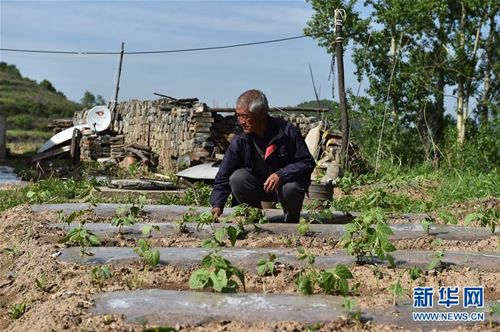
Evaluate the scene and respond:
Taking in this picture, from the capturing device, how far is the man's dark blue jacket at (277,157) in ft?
16.3

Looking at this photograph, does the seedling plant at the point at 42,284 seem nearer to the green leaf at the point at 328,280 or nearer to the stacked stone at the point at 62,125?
the green leaf at the point at 328,280

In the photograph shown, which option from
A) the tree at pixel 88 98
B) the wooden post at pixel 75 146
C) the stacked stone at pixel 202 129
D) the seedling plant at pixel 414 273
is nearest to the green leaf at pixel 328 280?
the seedling plant at pixel 414 273

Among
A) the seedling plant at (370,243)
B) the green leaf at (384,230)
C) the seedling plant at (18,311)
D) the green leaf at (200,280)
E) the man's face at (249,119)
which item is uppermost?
the man's face at (249,119)

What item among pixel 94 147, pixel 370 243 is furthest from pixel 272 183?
pixel 94 147

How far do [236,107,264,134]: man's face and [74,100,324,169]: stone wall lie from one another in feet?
27.6

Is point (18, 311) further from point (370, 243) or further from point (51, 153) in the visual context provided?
point (51, 153)

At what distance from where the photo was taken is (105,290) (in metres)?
3.24

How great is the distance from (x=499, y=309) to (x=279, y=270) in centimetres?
127

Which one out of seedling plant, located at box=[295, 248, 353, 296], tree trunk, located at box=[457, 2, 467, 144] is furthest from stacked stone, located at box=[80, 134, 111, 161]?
seedling plant, located at box=[295, 248, 353, 296]

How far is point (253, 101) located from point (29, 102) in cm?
4062

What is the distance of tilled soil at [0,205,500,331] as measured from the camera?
283 centimetres

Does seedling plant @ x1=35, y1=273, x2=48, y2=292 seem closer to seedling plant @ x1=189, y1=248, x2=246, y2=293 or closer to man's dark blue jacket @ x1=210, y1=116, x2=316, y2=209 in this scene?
seedling plant @ x1=189, y1=248, x2=246, y2=293

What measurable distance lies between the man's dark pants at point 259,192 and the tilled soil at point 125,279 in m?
0.54

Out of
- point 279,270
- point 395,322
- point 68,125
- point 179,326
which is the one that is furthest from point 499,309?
point 68,125
